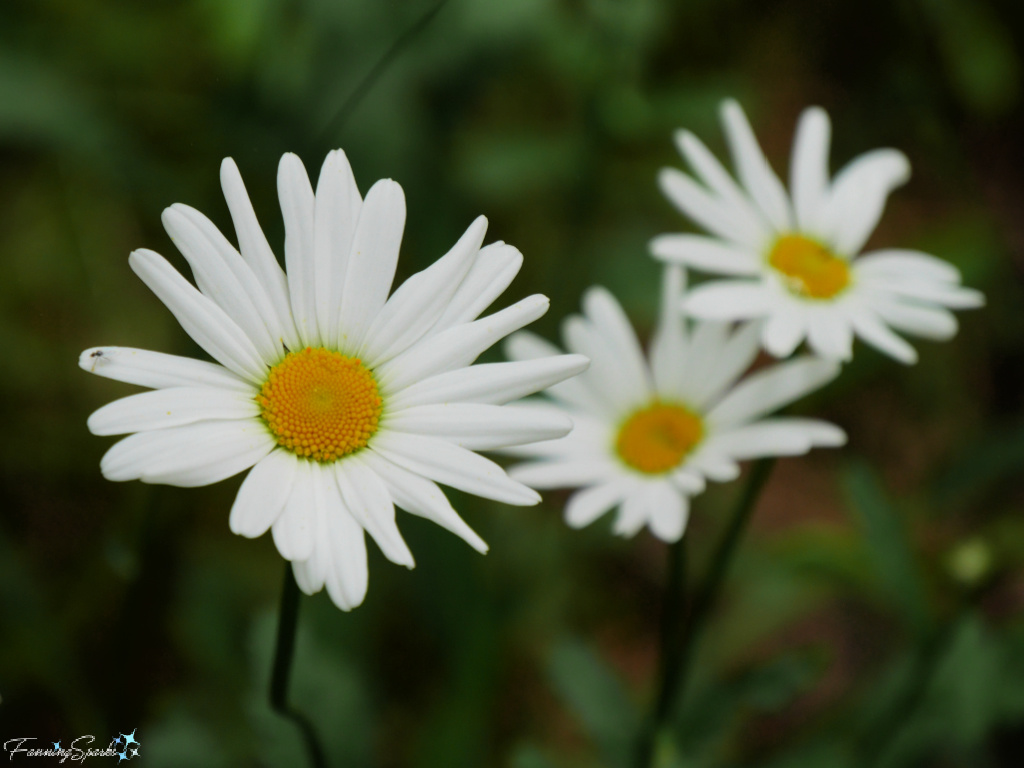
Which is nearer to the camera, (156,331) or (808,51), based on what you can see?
(156,331)

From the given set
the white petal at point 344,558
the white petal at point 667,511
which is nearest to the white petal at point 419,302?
the white petal at point 344,558

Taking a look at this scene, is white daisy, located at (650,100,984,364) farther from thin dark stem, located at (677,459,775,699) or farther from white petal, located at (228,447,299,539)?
white petal, located at (228,447,299,539)

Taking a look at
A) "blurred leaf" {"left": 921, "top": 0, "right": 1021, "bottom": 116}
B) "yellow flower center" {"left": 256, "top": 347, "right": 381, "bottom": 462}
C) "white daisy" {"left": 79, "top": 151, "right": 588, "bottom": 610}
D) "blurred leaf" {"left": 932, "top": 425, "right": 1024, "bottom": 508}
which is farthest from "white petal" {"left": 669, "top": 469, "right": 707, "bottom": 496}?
"blurred leaf" {"left": 921, "top": 0, "right": 1021, "bottom": 116}

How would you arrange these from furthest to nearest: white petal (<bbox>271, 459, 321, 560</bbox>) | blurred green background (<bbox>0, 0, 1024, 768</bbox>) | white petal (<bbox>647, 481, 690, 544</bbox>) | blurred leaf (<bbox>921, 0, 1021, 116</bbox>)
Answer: blurred leaf (<bbox>921, 0, 1021, 116</bbox>)
blurred green background (<bbox>0, 0, 1024, 768</bbox>)
white petal (<bbox>647, 481, 690, 544</bbox>)
white petal (<bbox>271, 459, 321, 560</bbox>)

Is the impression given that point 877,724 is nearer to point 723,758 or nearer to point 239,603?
point 723,758

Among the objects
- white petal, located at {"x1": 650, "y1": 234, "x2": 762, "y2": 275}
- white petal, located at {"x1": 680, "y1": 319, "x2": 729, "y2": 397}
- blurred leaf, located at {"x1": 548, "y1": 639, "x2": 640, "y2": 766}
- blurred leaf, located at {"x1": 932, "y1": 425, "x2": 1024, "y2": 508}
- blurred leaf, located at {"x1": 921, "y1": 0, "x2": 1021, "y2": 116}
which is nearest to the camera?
white petal, located at {"x1": 650, "y1": 234, "x2": 762, "y2": 275}

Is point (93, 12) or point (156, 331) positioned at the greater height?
point (93, 12)

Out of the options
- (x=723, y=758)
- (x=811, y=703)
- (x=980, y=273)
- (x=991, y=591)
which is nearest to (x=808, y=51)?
(x=980, y=273)

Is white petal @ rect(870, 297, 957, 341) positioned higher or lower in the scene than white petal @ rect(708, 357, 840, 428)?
higher
